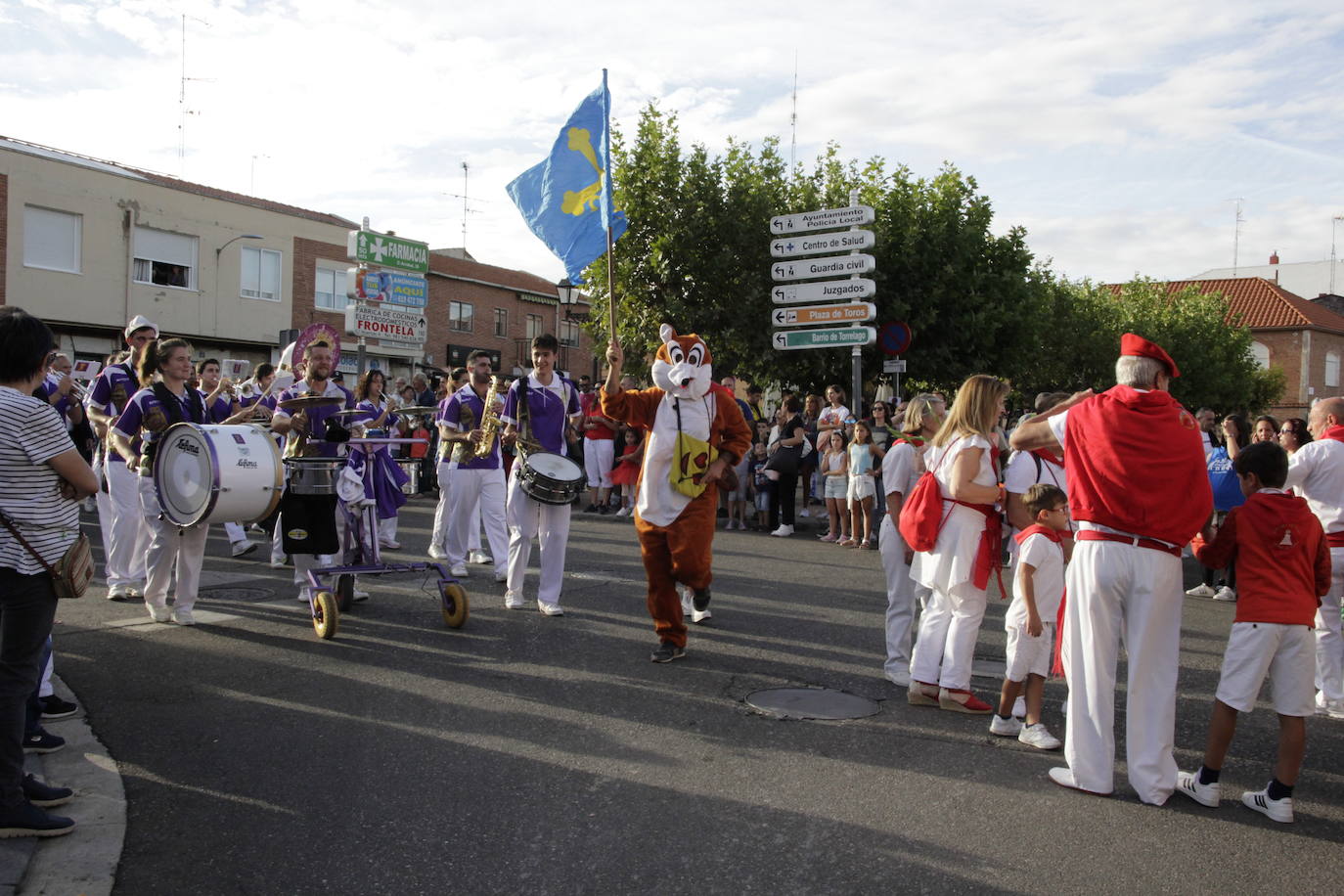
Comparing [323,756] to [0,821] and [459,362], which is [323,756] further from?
[459,362]

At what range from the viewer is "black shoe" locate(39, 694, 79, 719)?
5.40m


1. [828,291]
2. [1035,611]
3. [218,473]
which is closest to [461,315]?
[828,291]

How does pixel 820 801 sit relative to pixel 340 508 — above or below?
below

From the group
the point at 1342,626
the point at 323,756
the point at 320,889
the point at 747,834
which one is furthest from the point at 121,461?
the point at 1342,626

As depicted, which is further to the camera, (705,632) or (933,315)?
(933,315)

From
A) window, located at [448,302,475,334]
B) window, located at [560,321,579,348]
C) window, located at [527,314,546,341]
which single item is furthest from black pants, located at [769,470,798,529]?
window, located at [560,321,579,348]

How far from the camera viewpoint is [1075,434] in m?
4.70

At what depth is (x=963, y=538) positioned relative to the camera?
5.76 m

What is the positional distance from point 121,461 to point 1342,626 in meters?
8.81

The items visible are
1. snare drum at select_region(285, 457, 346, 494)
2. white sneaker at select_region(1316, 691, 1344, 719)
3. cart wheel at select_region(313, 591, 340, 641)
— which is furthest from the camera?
snare drum at select_region(285, 457, 346, 494)

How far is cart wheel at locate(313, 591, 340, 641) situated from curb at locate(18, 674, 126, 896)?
77.1 inches

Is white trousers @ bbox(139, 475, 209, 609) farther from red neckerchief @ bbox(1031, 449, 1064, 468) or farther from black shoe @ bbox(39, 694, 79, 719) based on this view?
red neckerchief @ bbox(1031, 449, 1064, 468)

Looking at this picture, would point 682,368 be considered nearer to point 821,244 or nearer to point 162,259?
point 821,244

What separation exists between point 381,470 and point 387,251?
57.6 feet
